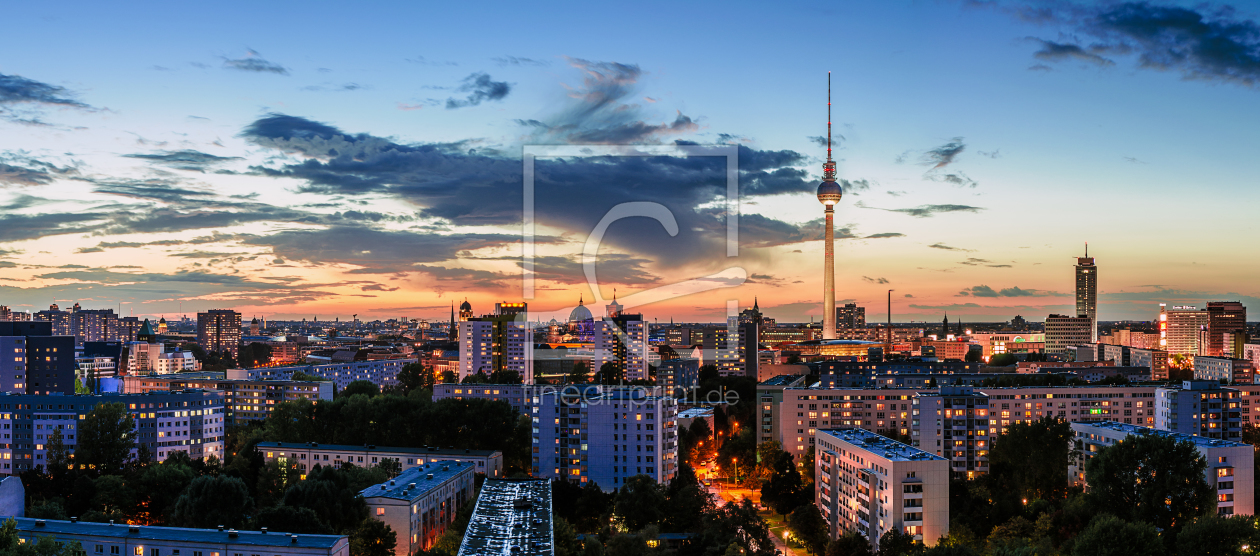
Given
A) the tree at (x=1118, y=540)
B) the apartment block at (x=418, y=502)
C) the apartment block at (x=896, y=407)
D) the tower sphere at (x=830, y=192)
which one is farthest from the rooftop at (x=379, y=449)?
the tower sphere at (x=830, y=192)

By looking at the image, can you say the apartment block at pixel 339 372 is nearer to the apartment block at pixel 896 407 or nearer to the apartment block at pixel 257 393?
the apartment block at pixel 257 393

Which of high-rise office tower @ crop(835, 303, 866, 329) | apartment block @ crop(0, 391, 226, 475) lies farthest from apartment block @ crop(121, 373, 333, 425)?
high-rise office tower @ crop(835, 303, 866, 329)

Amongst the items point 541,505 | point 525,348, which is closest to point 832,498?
point 541,505

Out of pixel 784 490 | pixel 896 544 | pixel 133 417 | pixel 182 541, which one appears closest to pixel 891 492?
pixel 896 544

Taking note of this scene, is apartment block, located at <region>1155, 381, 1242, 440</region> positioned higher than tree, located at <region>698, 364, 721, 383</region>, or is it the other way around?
apartment block, located at <region>1155, 381, 1242, 440</region>

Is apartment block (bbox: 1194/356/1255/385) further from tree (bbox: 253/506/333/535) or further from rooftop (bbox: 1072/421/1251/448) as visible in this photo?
tree (bbox: 253/506/333/535)

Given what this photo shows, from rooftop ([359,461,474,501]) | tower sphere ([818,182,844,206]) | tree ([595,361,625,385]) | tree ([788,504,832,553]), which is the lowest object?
tree ([788,504,832,553])
